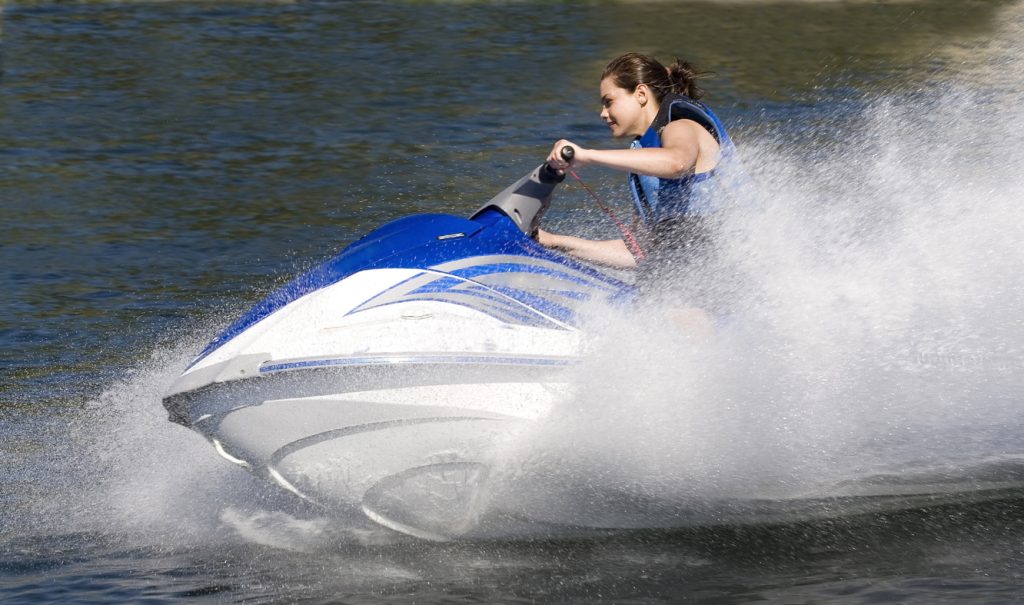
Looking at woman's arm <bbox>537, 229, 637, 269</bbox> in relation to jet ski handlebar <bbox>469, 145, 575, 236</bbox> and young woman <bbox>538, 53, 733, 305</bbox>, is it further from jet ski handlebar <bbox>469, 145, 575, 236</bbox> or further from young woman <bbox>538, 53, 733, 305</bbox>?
jet ski handlebar <bbox>469, 145, 575, 236</bbox>

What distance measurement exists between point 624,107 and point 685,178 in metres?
0.35

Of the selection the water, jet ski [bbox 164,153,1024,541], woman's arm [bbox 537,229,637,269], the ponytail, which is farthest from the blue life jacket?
woman's arm [bbox 537,229,637,269]

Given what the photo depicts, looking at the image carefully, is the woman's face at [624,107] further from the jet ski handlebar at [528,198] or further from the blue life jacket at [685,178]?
the jet ski handlebar at [528,198]

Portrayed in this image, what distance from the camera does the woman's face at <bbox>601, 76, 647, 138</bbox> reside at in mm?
5473

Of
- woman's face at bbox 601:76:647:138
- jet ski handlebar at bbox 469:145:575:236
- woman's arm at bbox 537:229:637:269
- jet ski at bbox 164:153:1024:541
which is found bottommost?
jet ski at bbox 164:153:1024:541

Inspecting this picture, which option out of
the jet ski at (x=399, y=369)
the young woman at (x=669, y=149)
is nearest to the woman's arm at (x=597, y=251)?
the young woman at (x=669, y=149)

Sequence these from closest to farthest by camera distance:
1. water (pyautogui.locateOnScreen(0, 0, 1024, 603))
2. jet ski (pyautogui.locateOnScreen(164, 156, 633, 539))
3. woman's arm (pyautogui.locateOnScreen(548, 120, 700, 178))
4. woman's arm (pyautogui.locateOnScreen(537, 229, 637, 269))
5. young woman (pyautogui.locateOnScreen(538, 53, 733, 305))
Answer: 1. jet ski (pyautogui.locateOnScreen(164, 156, 633, 539))
2. woman's arm (pyautogui.locateOnScreen(548, 120, 700, 178))
3. water (pyautogui.locateOnScreen(0, 0, 1024, 603))
4. young woman (pyautogui.locateOnScreen(538, 53, 733, 305))
5. woman's arm (pyautogui.locateOnScreen(537, 229, 637, 269))

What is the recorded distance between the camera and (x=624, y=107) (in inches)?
216

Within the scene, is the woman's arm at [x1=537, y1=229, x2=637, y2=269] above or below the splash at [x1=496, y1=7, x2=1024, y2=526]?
above

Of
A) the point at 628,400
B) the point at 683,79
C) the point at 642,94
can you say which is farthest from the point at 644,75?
the point at 628,400

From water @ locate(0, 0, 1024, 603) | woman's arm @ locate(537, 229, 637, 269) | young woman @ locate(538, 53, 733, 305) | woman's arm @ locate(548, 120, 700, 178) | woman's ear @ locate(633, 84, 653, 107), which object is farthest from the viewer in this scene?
woman's arm @ locate(537, 229, 637, 269)

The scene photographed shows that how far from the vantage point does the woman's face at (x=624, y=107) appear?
5473mm

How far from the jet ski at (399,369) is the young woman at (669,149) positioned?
0.32m

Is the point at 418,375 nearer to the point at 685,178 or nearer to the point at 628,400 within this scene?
the point at 628,400
